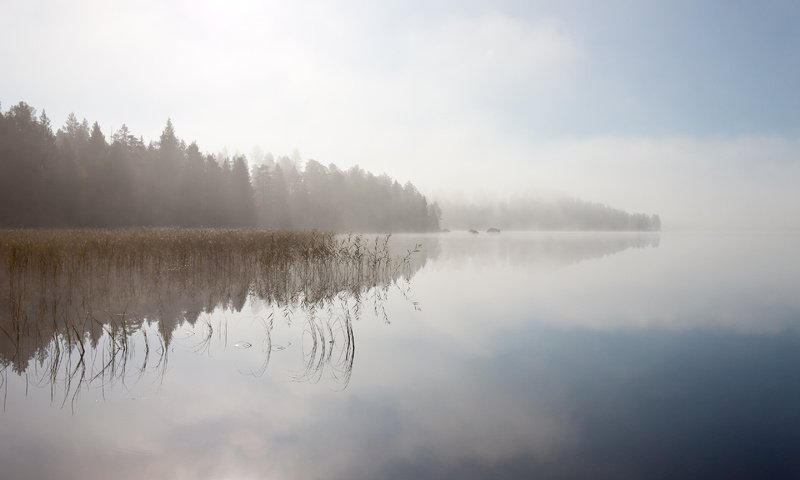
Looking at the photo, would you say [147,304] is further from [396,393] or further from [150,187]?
[150,187]

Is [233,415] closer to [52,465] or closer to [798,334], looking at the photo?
[52,465]

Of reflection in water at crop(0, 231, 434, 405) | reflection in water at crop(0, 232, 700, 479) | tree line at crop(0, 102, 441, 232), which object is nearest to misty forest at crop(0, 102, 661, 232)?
tree line at crop(0, 102, 441, 232)

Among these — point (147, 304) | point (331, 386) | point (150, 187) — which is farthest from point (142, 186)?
point (331, 386)

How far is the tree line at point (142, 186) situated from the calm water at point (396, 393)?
4013 centimetres

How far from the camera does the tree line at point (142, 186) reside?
140ft

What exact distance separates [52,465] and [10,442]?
2.74ft

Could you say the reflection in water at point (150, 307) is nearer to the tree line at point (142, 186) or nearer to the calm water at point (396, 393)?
the calm water at point (396, 393)

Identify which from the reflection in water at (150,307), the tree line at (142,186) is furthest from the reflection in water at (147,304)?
the tree line at (142,186)

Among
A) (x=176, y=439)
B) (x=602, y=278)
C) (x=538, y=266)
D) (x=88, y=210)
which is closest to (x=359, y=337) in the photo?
(x=176, y=439)

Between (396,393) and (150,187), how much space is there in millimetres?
55890

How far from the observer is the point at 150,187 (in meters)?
52.8

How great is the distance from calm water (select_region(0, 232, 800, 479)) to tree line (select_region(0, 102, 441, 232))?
40128 millimetres

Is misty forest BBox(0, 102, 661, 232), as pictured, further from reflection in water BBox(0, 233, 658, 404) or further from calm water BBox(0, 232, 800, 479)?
calm water BBox(0, 232, 800, 479)

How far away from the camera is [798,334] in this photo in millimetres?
10359
